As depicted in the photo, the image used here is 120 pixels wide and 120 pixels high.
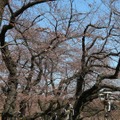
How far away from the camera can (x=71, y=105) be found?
17594mm

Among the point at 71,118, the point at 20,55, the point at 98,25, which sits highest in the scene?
the point at 98,25

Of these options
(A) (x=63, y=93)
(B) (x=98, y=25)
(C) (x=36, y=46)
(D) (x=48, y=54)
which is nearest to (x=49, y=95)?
(A) (x=63, y=93)

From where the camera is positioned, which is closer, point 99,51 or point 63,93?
point 63,93

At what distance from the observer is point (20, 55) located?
18156 millimetres

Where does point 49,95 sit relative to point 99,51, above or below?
below

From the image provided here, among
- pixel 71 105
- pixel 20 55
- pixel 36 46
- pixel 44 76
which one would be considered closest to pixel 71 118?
pixel 71 105

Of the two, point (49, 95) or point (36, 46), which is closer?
point (36, 46)

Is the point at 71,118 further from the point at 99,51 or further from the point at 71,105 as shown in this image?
the point at 99,51

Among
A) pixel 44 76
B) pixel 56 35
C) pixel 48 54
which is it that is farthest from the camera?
pixel 44 76

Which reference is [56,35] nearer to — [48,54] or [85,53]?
[48,54]

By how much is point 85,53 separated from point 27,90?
423 centimetres

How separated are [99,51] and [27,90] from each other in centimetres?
505

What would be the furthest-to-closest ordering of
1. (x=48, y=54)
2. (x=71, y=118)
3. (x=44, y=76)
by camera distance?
1. (x=71, y=118)
2. (x=44, y=76)
3. (x=48, y=54)

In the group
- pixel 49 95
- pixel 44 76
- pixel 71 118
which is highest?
pixel 44 76
